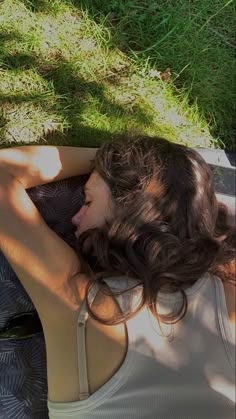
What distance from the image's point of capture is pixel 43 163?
84.6 inches

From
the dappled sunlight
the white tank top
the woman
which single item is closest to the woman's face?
the woman

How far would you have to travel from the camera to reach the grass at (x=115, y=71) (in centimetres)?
251

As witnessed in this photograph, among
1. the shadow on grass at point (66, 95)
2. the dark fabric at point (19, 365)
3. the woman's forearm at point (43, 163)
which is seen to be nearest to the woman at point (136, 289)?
the woman's forearm at point (43, 163)

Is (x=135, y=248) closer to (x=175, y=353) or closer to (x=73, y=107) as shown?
(x=175, y=353)

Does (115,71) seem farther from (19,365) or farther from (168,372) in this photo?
(168,372)

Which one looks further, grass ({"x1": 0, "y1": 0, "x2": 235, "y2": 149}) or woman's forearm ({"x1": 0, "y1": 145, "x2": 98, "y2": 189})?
grass ({"x1": 0, "y1": 0, "x2": 235, "y2": 149})

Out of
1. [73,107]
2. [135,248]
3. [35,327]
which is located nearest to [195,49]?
[73,107]

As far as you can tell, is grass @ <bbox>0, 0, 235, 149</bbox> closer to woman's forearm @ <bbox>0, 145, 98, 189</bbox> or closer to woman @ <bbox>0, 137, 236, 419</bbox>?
woman's forearm @ <bbox>0, 145, 98, 189</bbox>

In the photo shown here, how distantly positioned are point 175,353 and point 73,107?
4.41 feet

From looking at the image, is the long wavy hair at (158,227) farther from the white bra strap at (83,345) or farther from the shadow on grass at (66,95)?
the shadow on grass at (66,95)

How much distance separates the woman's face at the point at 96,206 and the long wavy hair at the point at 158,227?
2 centimetres

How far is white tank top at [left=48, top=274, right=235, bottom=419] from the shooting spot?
1656 millimetres

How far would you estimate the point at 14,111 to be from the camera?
8.13 ft

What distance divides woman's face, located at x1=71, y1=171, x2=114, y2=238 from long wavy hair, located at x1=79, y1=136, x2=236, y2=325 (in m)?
0.02
